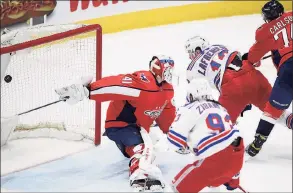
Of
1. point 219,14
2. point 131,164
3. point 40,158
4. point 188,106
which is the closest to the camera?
point 188,106

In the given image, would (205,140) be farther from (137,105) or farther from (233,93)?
(233,93)

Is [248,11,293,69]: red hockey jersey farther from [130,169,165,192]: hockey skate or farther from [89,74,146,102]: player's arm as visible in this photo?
[130,169,165,192]: hockey skate

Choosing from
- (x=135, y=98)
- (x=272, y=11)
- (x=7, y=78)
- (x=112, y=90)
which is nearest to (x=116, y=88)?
(x=112, y=90)

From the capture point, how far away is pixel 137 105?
11.7 feet

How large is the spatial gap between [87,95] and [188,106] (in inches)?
27.6

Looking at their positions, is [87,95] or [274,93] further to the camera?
[274,93]

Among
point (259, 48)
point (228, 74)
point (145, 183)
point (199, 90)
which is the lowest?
point (145, 183)

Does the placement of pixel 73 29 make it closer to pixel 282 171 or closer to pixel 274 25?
pixel 274 25

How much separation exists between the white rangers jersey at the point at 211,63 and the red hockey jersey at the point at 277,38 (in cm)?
24

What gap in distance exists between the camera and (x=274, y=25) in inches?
153

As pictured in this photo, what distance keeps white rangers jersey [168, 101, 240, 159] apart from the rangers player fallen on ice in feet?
1.53

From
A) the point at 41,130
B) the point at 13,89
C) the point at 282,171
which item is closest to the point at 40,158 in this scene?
the point at 41,130

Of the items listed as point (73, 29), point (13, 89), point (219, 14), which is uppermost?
point (73, 29)

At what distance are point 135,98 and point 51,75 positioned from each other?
1.80 feet
